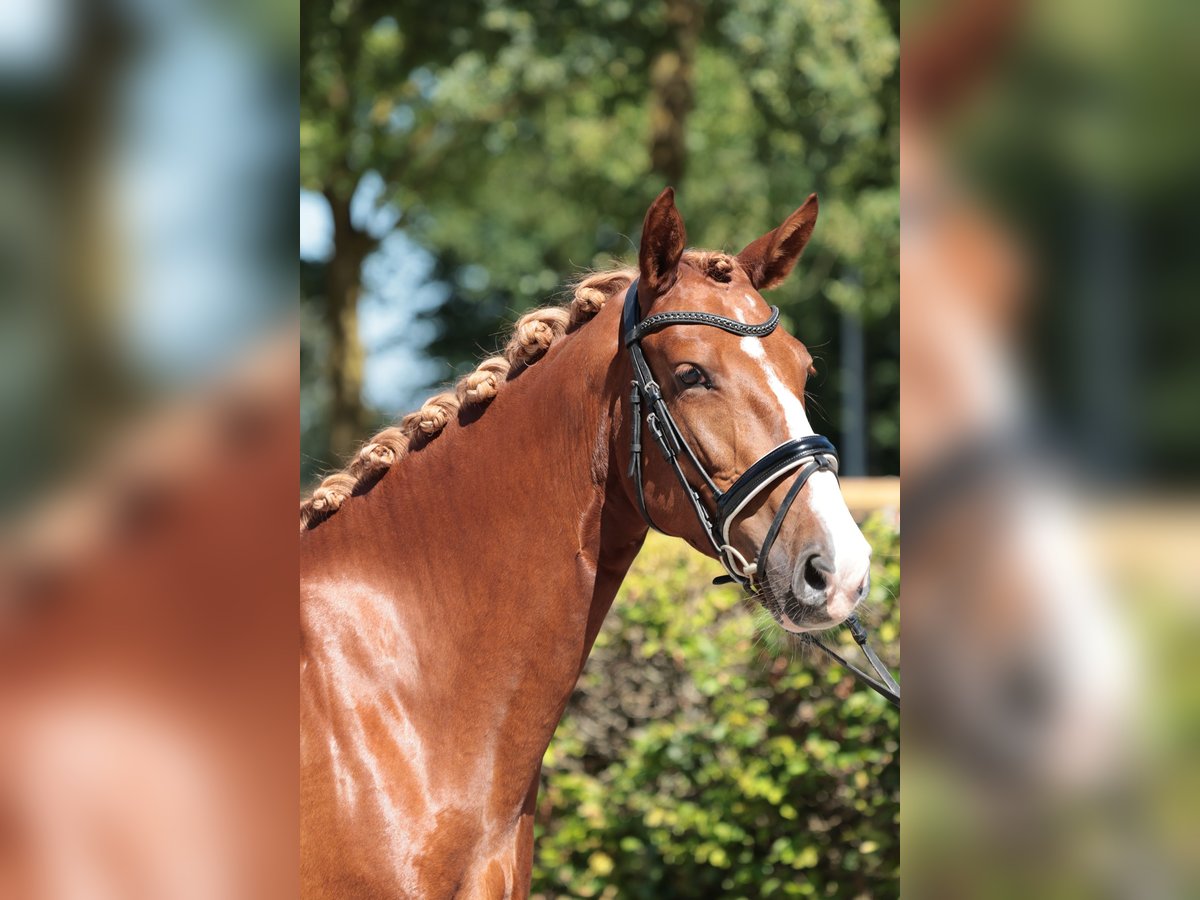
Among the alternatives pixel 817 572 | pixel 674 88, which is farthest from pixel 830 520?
pixel 674 88

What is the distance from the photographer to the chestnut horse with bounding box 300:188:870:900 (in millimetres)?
2383

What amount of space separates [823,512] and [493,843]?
1033mm

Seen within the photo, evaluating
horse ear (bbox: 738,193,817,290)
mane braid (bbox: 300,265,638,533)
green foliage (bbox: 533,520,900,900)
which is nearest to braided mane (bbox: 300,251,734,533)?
mane braid (bbox: 300,265,638,533)

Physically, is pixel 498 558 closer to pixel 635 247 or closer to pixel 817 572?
pixel 817 572

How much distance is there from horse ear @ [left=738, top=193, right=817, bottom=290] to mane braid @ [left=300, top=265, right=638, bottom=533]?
31cm

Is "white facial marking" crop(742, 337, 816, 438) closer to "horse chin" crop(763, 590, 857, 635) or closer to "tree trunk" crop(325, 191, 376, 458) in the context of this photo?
"horse chin" crop(763, 590, 857, 635)

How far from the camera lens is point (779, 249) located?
9.49 feet
